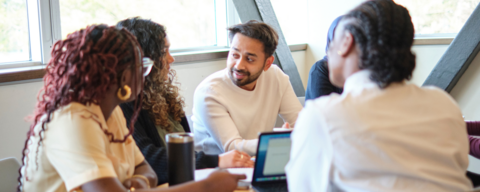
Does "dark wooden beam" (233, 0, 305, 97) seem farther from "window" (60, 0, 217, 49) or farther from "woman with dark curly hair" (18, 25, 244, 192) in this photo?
"woman with dark curly hair" (18, 25, 244, 192)

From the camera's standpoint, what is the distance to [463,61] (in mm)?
3215

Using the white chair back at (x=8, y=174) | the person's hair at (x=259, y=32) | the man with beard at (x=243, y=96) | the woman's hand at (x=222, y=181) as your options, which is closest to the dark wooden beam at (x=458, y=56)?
the man with beard at (x=243, y=96)

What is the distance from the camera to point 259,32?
89.3 inches

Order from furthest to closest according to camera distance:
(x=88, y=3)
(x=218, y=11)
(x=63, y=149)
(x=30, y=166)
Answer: (x=218, y=11)
(x=88, y=3)
(x=30, y=166)
(x=63, y=149)

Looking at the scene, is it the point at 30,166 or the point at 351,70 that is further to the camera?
the point at 30,166

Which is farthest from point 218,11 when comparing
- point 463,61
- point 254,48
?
point 463,61

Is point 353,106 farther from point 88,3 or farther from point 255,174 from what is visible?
point 88,3

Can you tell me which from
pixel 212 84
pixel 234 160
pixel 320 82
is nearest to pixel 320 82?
pixel 320 82

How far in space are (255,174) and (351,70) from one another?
0.46 metres

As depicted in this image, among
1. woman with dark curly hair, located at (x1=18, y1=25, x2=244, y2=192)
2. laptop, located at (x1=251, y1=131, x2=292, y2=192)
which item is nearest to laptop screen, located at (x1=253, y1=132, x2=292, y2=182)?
laptop, located at (x1=251, y1=131, x2=292, y2=192)

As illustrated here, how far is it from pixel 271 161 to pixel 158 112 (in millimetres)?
730

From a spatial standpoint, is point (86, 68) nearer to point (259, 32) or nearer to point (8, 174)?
point (8, 174)

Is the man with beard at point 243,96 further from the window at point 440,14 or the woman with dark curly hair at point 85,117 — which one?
the window at point 440,14

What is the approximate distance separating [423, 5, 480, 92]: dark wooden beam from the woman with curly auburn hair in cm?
234
